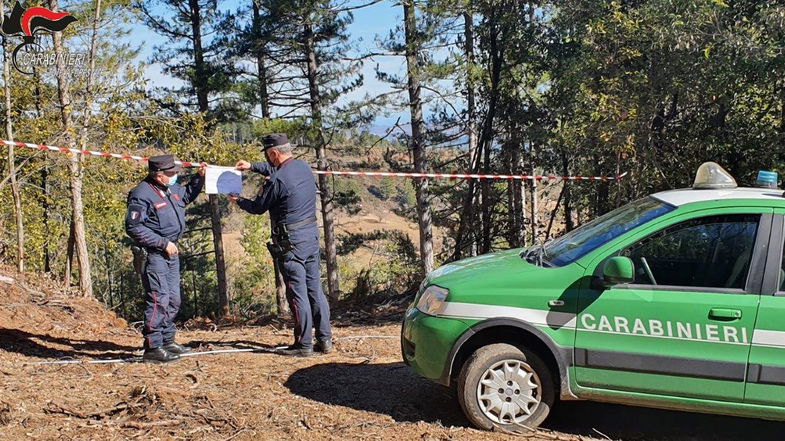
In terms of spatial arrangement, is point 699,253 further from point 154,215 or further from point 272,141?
point 154,215

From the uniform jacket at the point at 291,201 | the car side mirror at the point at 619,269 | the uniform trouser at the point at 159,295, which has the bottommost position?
the uniform trouser at the point at 159,295

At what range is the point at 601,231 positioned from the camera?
176 inches

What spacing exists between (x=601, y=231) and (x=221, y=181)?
3502mm

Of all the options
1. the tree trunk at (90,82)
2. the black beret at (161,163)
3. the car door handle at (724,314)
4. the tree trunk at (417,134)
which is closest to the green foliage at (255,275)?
the tree trunk at (417,134)

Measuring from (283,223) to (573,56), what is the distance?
7.80 metres

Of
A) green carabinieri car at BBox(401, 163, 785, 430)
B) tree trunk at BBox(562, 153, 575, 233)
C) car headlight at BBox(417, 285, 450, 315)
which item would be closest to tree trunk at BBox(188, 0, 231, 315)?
tree trunk at BBox(562, 153, 575, 233)

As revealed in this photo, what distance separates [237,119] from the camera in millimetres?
21875

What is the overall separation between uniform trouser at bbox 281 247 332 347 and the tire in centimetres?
206

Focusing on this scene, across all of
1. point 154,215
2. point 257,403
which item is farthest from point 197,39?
point 257,403

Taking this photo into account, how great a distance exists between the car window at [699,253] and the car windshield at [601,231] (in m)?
0.16

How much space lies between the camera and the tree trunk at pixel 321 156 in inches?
838

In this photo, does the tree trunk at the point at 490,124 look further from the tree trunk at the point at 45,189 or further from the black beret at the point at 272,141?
the tree trunk at the point at 45,189

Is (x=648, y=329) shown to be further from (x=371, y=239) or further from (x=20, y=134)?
(x=371, y=239)

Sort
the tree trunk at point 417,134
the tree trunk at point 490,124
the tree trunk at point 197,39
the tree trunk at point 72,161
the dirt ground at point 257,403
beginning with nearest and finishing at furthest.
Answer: the dirt ground at point 257,403 < the tree trunk at point 490,124 < the tree trunk at point 72,161 < the tree trunk at point 417,134 < the tree trunk at point 197,39
